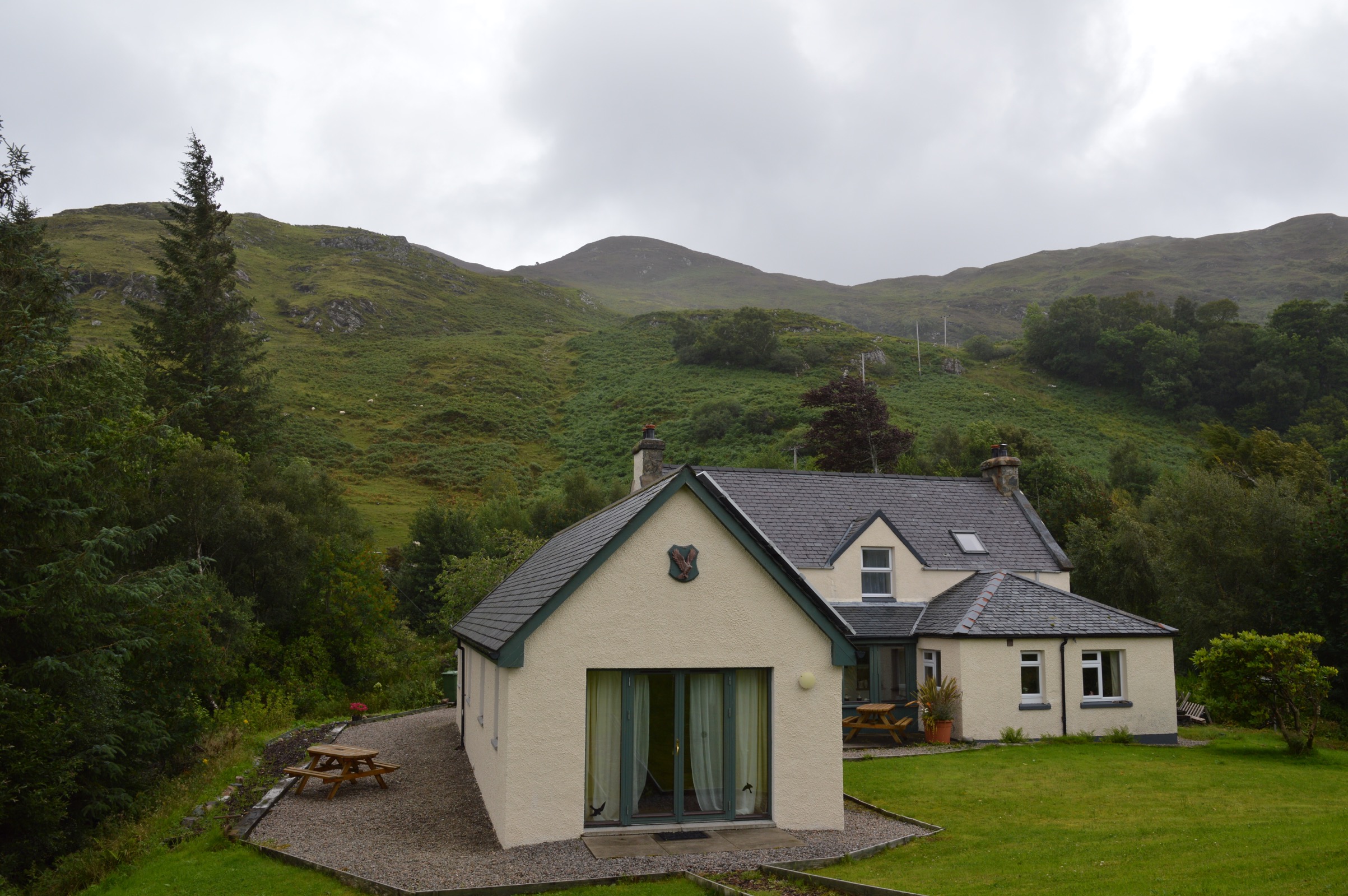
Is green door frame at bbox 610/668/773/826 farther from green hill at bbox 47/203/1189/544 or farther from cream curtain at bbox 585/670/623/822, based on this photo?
green hill at bbox 47/203/1189/544

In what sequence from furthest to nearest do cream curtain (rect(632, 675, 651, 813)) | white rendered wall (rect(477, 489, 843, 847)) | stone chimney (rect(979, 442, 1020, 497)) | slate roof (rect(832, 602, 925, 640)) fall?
stone chimney (rect(979, 442, 1020, 497))
slate roof (rect(832, 602, 925, 640))
cream curtain (rect(632, 675, 651, 813))
white rendered wall (rect(477, 489, 843, 847))

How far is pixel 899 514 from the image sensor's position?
86.8ft

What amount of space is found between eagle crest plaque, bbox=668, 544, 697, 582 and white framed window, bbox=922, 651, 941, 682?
12458 mm

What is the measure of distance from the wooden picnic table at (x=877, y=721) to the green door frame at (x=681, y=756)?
987 centimetres

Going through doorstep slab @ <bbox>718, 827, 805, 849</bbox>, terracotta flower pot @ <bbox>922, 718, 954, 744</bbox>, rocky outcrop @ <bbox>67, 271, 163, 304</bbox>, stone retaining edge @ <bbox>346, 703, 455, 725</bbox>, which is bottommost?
stone retaining edge @ <bbox>346, 703, 455, 725</bbox>

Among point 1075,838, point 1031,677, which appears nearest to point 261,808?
point 1075,838

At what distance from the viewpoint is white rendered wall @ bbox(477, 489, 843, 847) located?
429 inches

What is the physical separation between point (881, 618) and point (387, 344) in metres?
92.6

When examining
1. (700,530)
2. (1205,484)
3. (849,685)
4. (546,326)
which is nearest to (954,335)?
(546,326)

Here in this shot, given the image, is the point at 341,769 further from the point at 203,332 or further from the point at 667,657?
the point at 203,332

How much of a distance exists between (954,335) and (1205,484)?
157 metres

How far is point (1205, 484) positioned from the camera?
29562 mm

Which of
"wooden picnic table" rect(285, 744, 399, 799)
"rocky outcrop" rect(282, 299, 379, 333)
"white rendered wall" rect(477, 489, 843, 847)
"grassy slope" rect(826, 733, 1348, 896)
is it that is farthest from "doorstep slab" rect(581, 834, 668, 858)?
"rocky outcrop" rect(282, 299, 379, 333)

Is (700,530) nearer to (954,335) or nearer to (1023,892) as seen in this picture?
(1023,892)
